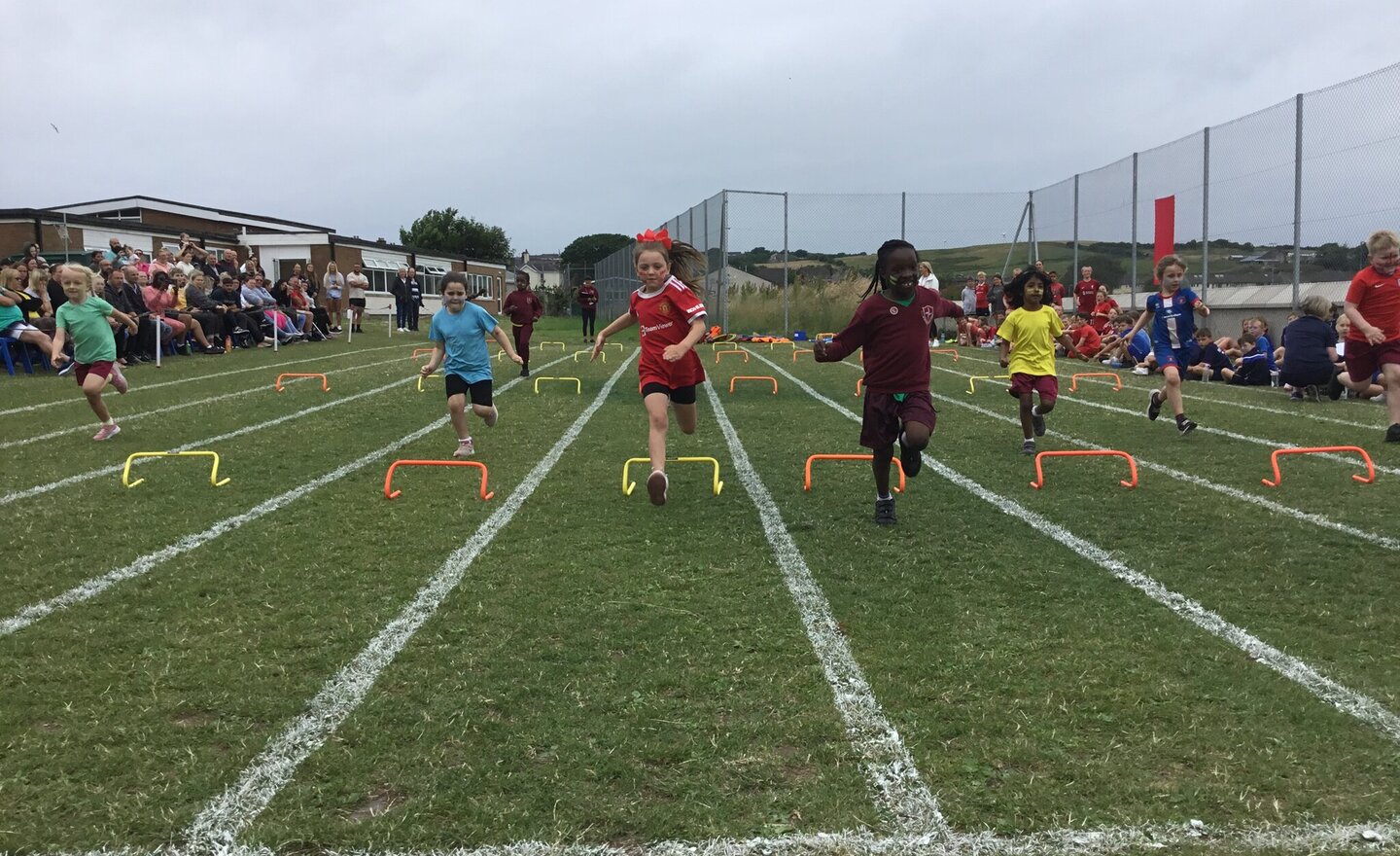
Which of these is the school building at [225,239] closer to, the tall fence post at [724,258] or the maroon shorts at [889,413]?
the tall fence post at [724,258]

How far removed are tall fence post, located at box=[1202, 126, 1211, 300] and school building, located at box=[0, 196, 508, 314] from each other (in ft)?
49.3

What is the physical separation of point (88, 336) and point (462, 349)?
4271mm

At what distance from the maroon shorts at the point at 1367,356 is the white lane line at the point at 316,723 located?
888 centimetres

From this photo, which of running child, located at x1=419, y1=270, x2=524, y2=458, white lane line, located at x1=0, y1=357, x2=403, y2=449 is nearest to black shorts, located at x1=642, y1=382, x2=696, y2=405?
running child, located at x1=419, y1=270, x2=524, y2=458

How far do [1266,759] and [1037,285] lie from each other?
7.34m

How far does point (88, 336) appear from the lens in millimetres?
10195

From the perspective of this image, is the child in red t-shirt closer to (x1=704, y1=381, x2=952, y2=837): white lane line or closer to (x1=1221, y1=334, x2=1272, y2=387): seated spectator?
(x1=1221, y1=334, x2=1272, y2=387): seated spectator

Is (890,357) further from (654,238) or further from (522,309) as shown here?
(522,309)

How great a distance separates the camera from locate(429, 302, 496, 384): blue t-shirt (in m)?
9.54

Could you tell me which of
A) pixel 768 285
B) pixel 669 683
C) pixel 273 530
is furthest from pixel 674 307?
pixel 768 285

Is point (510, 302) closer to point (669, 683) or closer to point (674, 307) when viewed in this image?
point (674, 307)

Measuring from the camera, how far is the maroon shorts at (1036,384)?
31.8ft

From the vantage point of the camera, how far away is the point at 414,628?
4594 millimetres

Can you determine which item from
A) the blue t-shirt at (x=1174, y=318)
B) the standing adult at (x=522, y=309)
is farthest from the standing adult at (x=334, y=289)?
the blue t-shirt at (x=1174, y=318)
